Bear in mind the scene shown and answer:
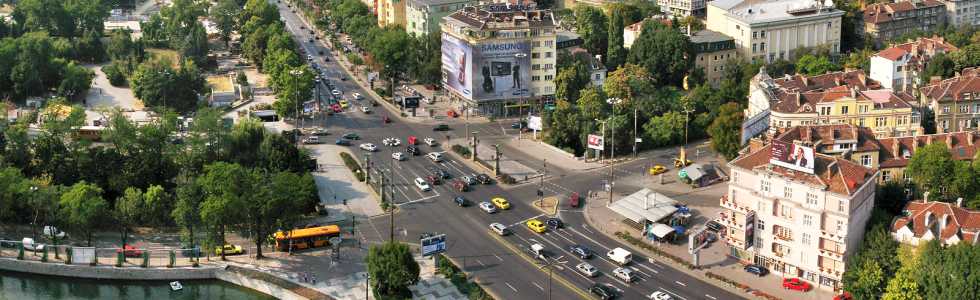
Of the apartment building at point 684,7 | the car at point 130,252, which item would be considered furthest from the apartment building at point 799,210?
the apartment building at point 684,7

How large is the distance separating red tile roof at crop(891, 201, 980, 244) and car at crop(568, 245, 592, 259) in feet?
78.3

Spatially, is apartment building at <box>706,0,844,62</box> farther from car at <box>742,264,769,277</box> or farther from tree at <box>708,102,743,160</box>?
car at <box>742,264,769,277</box>

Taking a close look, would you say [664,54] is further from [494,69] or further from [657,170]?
[657,170]

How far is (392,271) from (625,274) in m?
18.5

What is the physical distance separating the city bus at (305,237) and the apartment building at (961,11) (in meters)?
117

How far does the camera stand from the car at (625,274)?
294 feet

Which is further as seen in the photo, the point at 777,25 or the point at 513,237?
the point at 777,25

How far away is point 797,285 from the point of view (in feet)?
288

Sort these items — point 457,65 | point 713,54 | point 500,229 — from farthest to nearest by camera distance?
point 713,54 → point 457,65 → point 500,229

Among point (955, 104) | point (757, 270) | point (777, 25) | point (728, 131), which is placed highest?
point (777, 25)

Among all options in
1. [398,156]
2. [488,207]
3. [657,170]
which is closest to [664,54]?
[657,170]

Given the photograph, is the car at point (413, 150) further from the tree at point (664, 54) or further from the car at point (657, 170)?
the tree at point (664, 54)

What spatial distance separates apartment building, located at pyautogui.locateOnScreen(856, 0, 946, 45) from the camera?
170m

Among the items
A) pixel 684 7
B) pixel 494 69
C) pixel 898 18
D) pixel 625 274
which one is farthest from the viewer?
pixel 684 7
